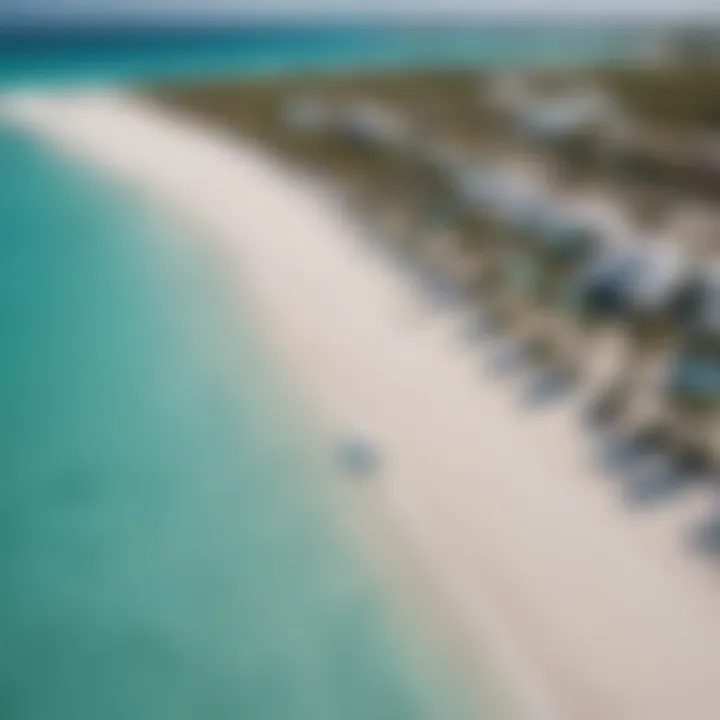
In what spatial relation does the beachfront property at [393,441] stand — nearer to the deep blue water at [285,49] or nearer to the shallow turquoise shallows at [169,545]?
the shallow turquoise shallows at [169,545]

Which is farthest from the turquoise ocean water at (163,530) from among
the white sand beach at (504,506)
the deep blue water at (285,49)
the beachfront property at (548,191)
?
the deep blue water at (285,49)

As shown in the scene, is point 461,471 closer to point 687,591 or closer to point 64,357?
point 687,591

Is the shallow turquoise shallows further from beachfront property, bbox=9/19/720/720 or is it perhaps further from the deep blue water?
the deep blue water

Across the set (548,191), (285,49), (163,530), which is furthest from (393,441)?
(285,49)

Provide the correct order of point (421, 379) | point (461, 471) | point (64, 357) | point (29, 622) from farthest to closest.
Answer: point (64, 357)
point (421, 379)
point (461, 471)
point (29, 622)

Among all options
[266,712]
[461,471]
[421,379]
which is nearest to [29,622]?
[266,712]

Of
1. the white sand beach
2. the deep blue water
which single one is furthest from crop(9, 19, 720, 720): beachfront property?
the deep blue water

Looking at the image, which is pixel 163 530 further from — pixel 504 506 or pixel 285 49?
→ pixel 285 49
